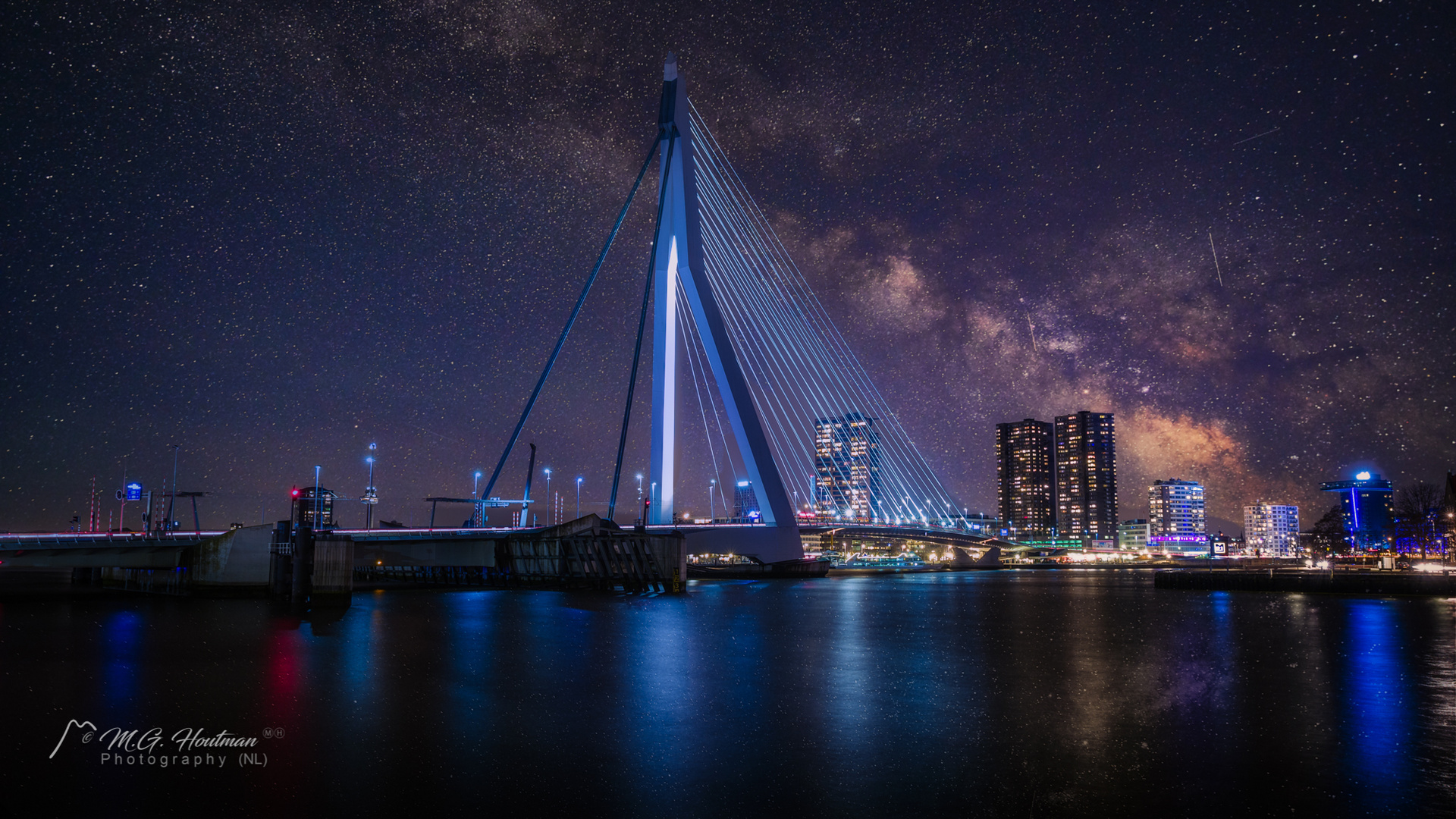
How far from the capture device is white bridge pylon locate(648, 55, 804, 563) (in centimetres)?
4756

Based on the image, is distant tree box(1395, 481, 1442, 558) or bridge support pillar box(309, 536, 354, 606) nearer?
bridge support pillar box(309, 536, 354, 606)

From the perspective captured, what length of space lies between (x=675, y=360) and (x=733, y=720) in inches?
1547

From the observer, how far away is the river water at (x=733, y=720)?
8234 mm

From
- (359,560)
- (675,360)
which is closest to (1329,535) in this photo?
(675,360)

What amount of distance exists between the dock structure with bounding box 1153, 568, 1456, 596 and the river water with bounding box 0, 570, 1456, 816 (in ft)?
81.8

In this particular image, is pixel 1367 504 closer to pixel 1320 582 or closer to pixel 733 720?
pixel 1320 582

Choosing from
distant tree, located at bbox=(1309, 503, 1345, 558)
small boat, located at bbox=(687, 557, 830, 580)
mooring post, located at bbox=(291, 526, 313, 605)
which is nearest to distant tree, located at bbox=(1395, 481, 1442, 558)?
distant tree, located at bbox=(1309, 503, 1345, 558)

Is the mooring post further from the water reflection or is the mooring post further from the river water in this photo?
the water reflection

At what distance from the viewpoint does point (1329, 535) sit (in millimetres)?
100062

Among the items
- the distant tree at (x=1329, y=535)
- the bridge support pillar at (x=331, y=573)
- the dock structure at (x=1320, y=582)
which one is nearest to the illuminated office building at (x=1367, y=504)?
the distant tree at (x=1329, y=535)

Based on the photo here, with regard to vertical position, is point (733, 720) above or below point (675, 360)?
below

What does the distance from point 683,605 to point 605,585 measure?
621 inches

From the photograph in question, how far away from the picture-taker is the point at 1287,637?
78.5ft

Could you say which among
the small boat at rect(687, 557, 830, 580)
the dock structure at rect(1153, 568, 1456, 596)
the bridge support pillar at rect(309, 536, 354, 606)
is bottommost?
the small boat at rect(687, 557, 830, 580)
